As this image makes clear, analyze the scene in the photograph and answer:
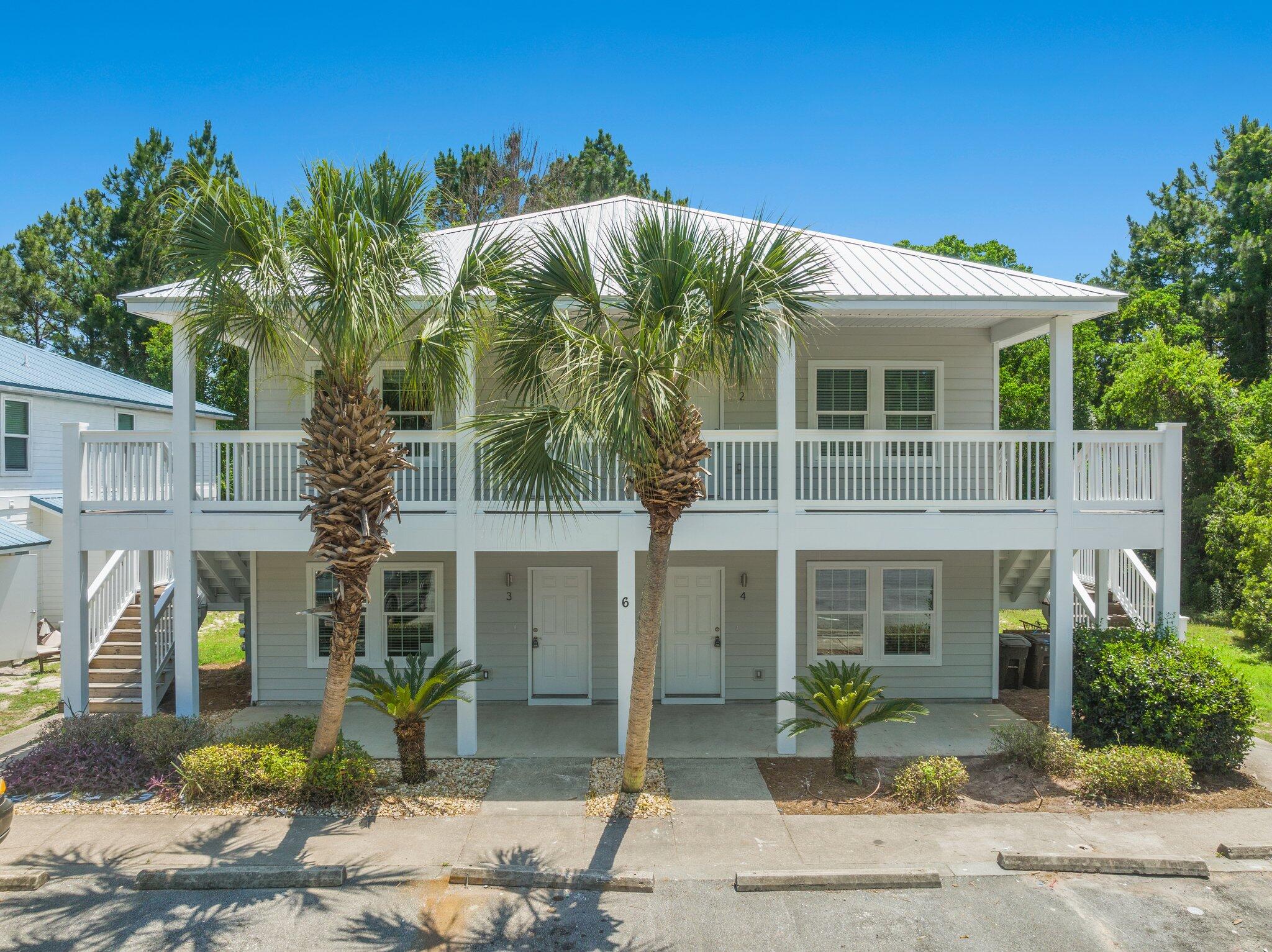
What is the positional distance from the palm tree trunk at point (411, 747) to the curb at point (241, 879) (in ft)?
6.72

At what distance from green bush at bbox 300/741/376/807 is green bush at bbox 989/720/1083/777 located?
7565 millimetres

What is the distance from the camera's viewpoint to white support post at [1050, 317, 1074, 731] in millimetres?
10617

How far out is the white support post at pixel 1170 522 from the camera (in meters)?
10.7

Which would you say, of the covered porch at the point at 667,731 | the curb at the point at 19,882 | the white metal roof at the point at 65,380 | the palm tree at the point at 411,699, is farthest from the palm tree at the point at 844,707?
the white metal roof at the point at 65,380

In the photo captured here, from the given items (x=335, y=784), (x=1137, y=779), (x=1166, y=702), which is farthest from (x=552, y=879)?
(x=1166, y=702)

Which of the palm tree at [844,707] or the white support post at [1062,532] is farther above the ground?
the white support post at [1062,532]

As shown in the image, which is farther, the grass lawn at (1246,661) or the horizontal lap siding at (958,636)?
the horizontal lap siding at (958,636)

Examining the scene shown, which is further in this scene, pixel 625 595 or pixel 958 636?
pixel 958 636

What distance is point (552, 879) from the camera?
723cm

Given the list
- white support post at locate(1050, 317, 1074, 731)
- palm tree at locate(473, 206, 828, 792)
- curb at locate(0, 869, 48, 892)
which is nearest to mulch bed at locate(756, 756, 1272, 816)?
white support post at locate(1050, 317, 1074, 731)

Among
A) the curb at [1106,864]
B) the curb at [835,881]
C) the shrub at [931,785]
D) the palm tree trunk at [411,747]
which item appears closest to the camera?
the curb at [835,881]

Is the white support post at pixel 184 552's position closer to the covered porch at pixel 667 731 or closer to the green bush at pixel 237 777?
the covered porch at pixel 667 731

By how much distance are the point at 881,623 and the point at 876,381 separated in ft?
12.9

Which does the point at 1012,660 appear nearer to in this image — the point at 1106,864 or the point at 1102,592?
the point at 1102,592
